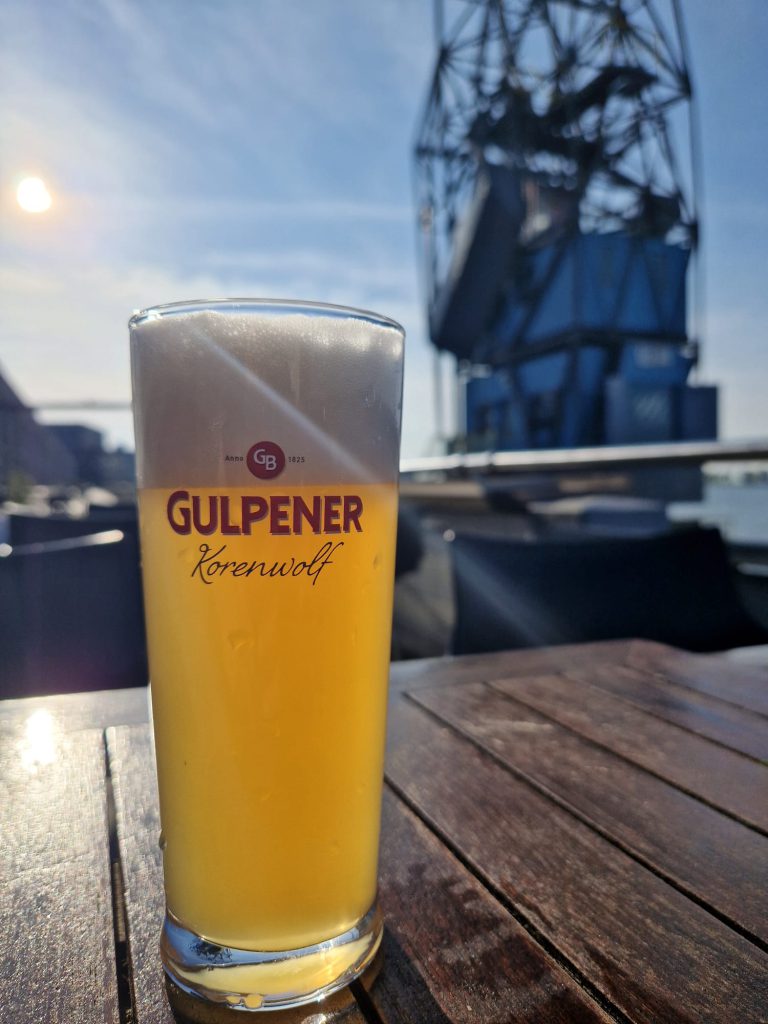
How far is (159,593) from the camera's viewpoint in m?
0.38

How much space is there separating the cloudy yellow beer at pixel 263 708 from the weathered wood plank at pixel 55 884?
5cm

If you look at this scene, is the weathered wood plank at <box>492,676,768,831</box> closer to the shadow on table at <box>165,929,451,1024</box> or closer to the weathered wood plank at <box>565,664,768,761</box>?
the weathered wood plank at <box>565,664,768,761</box>

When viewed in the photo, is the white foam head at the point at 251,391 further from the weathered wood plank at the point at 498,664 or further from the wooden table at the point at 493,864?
the weathered wood plank at the point at 498,664

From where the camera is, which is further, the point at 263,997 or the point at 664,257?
the point at 664,257

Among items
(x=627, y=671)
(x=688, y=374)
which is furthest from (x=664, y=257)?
(x=627, y=671)

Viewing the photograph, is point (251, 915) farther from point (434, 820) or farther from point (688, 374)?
point (688, 374)

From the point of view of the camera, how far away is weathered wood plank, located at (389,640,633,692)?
0.88m

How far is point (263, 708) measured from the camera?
0.35m

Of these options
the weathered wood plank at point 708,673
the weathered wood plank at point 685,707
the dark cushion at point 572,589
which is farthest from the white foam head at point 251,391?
the dark cushion at point 572,589

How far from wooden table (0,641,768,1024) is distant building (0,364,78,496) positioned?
512cm

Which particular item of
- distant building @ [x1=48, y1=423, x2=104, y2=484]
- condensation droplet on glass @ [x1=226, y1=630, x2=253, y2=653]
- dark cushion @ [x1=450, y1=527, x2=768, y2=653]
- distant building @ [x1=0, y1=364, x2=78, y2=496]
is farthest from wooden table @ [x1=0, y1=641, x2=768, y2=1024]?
distant building @ [x1=48, y1=423, x2=104, y2=484]

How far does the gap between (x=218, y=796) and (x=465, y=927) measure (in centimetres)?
16

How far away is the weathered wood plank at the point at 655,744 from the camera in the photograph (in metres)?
0.56

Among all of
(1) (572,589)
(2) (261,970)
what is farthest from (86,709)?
(1) (572,589)
